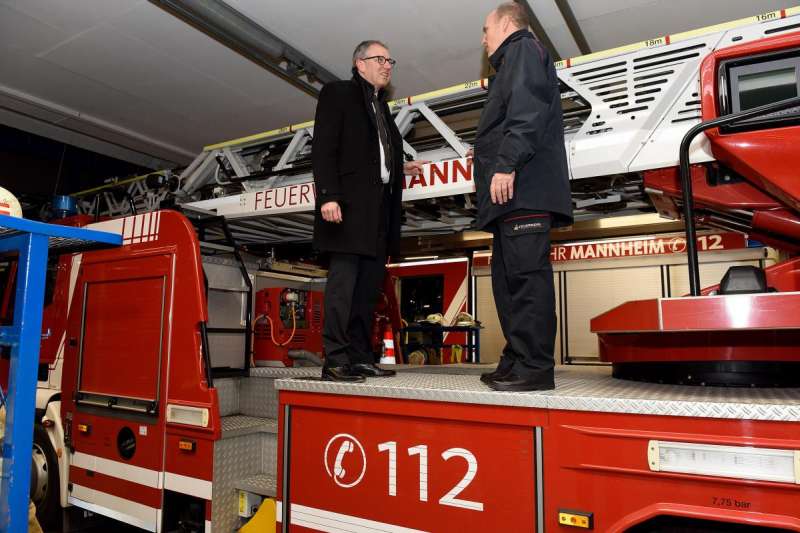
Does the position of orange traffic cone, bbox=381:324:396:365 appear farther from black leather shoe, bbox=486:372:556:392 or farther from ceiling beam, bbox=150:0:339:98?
black leather shoe, bbox=486:372:556:392

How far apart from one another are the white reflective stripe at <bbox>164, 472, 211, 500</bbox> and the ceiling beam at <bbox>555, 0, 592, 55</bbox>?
455 centimetres

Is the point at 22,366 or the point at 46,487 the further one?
the point at 46,487

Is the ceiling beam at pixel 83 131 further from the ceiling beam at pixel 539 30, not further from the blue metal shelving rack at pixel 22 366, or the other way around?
the blue metal shelving rack at pixel 22 366

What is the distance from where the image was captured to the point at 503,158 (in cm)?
220

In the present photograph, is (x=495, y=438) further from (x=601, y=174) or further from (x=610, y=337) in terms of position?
(x=601, y=174)

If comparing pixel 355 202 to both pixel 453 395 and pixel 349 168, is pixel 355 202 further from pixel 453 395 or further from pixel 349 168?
pixel 453 395

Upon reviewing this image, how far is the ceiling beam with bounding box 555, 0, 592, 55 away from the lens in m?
4.77

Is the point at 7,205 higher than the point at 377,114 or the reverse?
the reverse

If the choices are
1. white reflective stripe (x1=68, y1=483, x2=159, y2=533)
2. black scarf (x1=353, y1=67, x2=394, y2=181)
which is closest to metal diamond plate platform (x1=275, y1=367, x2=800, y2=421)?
black scarf (x1=353, y1=67, x2=394, y2=181)

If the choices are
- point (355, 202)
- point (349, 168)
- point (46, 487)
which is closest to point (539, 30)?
point (349, 168)

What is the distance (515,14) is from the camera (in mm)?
2529

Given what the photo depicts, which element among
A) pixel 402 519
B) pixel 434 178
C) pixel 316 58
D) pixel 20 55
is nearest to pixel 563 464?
pixel 402 519

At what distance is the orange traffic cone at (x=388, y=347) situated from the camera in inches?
218

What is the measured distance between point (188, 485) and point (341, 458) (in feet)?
5.25
